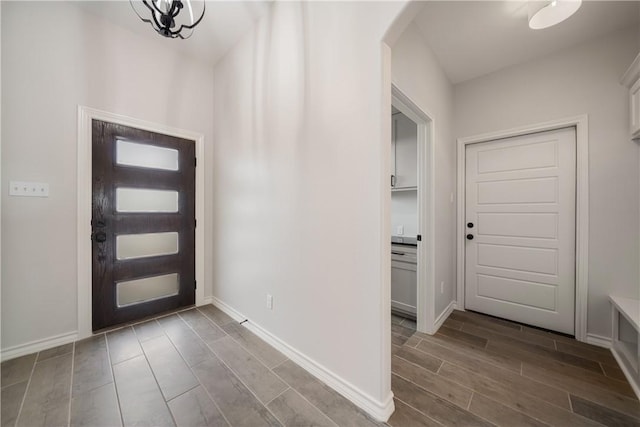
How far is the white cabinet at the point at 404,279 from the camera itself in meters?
2.52

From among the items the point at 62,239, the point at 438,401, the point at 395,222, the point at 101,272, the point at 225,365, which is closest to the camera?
the point at 438,401

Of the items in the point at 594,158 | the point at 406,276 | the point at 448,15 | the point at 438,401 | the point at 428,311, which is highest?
the point at 448,15

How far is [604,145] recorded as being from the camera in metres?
2.07

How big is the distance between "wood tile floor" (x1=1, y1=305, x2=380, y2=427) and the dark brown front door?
17.4 inches

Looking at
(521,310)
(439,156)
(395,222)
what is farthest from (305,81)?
(521,310)

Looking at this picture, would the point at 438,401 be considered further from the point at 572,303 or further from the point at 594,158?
the point at 594,158

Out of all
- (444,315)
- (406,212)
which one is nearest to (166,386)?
(444,315)

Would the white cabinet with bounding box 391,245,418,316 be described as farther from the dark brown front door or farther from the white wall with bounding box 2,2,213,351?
the white wall with bounding box 2,2,213,351

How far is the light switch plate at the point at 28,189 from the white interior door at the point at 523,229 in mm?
4322

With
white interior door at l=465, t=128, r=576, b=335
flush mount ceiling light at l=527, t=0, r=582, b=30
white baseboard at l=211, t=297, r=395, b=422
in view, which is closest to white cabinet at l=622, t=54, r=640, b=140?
white interior door at l=465, t=128, r=576, b=335

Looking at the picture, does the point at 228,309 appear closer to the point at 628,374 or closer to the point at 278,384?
the point at 278,384

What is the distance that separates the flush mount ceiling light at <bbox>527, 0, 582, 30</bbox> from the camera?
155cm

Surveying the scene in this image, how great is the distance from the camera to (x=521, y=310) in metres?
2.50

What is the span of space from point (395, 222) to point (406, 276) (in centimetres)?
86
